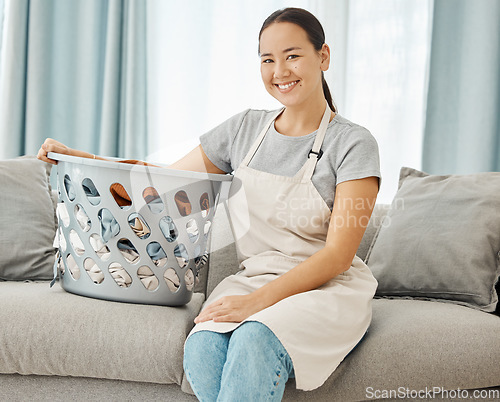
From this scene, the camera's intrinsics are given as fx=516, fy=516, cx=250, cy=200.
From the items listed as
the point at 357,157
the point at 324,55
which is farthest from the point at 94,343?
the point at 324,55

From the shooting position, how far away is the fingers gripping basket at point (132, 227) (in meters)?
1.19

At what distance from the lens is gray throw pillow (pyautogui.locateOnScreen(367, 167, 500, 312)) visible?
1497 millimetres

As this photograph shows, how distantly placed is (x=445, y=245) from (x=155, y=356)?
0.91m

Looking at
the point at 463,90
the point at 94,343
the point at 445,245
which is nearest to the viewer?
the point at 94,343

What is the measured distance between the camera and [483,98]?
234cm

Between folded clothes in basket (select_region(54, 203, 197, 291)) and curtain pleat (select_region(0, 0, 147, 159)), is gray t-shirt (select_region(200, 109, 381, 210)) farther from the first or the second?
curtain pleat (select_region(0, 0, 147, 159))

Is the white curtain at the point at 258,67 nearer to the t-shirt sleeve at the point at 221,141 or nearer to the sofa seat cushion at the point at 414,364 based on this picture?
the t-shirt sleeve at the point at 221,141

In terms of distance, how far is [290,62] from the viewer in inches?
52.8

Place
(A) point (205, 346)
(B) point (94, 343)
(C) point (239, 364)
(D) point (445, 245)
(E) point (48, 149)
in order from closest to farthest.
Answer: (C) point (239, 364)
(A) point (205, 346)
(B) point (94, 343)
(E) point (48, 149)
(D) point (445, 245)

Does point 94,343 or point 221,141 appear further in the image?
point 221,141

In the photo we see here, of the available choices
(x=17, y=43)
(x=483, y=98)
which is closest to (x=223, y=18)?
(x=17, y=43)

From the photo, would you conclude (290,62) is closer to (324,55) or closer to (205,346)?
(324,55)

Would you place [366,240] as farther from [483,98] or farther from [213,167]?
[483,98]

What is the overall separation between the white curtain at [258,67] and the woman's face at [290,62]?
116 cm
